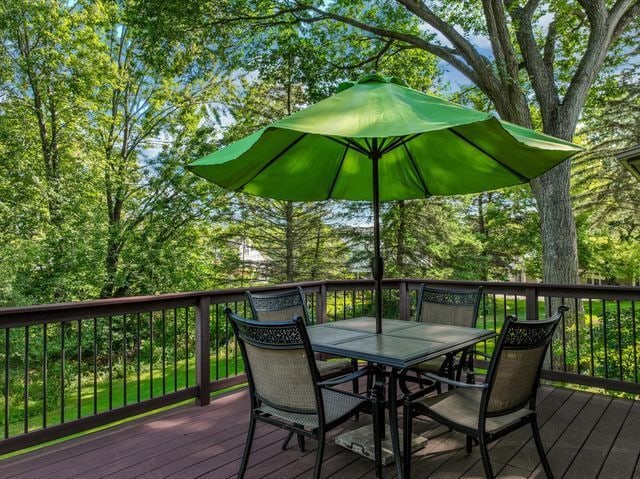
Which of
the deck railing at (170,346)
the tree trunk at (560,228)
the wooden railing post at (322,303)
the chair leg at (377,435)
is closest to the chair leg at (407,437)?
the chair leg at (377,435)

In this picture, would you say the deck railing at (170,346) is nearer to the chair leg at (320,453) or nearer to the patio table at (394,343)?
the patio table at (394,343)

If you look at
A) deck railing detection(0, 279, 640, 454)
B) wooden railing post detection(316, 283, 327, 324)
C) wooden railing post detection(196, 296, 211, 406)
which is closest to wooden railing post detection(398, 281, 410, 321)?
deck railing detection(0, 279, 640, 454)

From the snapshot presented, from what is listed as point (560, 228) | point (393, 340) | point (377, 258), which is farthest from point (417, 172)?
point (560, 228)

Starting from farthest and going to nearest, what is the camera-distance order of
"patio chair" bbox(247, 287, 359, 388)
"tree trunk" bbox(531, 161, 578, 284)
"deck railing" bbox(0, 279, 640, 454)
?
"tree trunk" bbox(531, 161, 578, 284) → "patio chair" bbox(247, 287, 359, 388) → "deck railing" bbox(0, 279, 640, 454)

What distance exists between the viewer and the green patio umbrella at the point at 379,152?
6.64 ft

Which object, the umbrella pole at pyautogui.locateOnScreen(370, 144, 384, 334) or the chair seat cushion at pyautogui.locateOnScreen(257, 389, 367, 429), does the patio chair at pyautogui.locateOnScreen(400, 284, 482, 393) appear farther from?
the chair seat cushion at pyautogui.locateOnScreen(257, 389, 367, 429)

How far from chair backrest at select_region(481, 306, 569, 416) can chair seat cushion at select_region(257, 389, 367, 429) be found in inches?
26.7

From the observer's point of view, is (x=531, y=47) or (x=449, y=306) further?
(x=531, y=47)

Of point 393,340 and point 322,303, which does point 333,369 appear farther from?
point 322,303

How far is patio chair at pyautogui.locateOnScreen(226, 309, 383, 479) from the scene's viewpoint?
200 cm

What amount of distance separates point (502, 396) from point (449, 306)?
1.49 metres

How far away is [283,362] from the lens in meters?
2.06

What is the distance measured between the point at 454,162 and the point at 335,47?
6.43 m

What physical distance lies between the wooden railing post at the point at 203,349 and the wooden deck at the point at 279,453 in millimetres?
314
